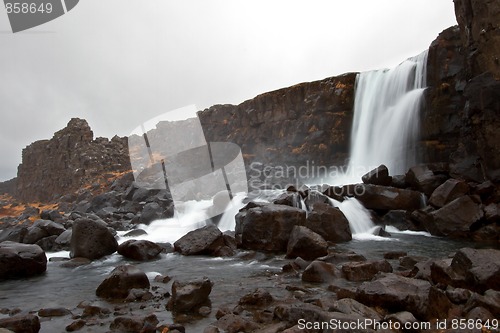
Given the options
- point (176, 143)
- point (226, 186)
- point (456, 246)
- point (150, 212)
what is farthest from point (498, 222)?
point (176, 143)

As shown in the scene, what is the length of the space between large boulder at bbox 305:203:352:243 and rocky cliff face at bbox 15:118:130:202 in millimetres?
61114

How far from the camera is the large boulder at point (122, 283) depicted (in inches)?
321

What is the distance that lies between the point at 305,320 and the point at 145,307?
353cm

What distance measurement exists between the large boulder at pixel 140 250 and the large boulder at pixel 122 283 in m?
4.91

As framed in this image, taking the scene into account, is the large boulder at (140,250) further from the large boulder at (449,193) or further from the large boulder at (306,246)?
the large boulder at (449,193)

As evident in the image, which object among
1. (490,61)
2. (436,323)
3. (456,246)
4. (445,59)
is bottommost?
(456,246)

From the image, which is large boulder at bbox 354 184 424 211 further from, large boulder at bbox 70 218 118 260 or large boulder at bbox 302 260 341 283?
large boulder at bbox 70 218 118 260

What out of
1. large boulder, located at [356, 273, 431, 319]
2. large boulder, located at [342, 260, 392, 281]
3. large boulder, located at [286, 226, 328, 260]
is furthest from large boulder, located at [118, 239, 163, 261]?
large boulder, located at [356, 273, 431, 319]

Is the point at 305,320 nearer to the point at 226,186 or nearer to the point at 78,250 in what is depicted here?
the point at 78,250

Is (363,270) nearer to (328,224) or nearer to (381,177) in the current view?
(328,224)

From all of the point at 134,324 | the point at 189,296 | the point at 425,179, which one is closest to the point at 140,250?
the point at 189,296

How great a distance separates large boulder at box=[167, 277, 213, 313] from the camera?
7004mm

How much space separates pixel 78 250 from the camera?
45.3 ft
